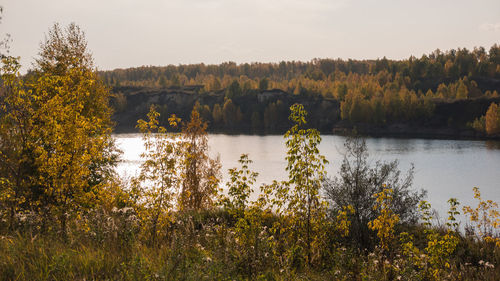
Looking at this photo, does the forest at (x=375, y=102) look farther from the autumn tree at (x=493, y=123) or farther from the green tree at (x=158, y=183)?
the green tree at (x=158, y=183)

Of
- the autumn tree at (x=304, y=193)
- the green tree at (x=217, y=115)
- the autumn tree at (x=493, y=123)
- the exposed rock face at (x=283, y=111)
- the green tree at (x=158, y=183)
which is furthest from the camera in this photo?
the green tree at (x=217, y=115)

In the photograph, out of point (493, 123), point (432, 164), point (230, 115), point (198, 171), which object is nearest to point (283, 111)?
point (230, 115)

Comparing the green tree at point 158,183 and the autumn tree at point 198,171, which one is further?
the autumn tree at point 198,171

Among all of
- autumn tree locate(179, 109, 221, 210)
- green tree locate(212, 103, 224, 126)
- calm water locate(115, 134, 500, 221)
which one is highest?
green tree locate(212, 103, 224, 126)

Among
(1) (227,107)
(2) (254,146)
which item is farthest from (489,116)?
(1) (227,107)

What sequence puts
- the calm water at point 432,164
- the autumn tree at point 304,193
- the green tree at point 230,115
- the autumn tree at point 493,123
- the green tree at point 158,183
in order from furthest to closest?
the green tree at point 230,115 < the autumn tree at point 493,123 < the calm water at point 432,164 < the green tree at point 158,183 < the autumn tree at point 304,193

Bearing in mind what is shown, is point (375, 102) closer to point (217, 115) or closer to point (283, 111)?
point (283, 111)

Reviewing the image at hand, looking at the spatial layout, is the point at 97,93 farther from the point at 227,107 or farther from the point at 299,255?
the point at 227,107

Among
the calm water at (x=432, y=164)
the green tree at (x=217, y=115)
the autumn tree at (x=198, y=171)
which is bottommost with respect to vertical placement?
the calm water at (x=432, y=164)

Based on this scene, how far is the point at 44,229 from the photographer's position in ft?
29.1

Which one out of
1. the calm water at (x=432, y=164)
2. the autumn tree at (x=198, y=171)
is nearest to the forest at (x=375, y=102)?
the calm water at (x=432, y=164)

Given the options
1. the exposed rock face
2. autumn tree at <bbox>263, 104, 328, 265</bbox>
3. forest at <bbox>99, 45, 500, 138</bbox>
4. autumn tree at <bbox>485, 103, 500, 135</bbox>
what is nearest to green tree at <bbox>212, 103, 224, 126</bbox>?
forest at <bbox>99, 45, 500, 138</bbox>

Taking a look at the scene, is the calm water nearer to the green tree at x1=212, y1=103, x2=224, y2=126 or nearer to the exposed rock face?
the exposed rock face

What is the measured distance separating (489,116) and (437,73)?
3398 inches
